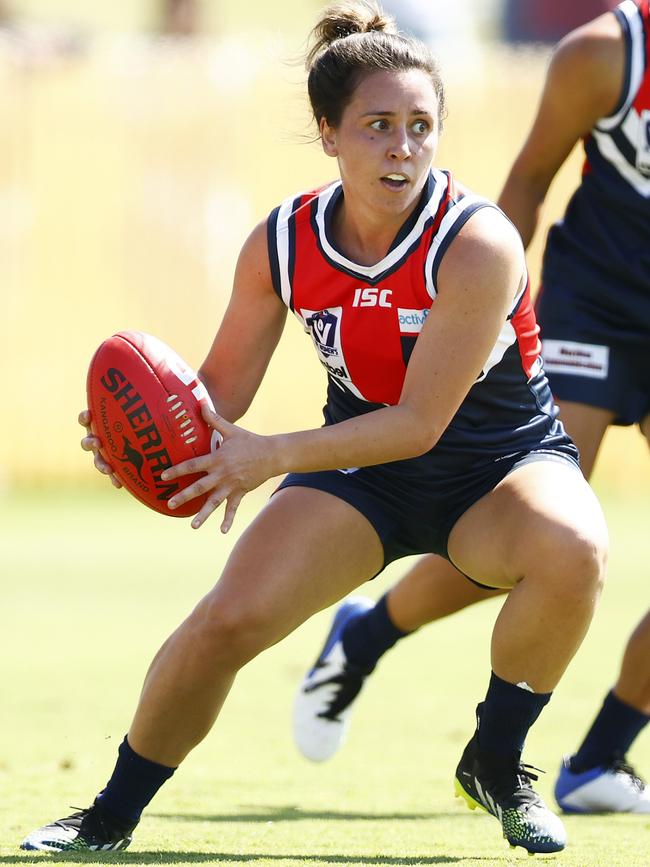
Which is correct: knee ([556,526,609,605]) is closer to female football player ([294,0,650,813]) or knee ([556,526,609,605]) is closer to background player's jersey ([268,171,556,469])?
background player's jersey ([268,171,556,469])

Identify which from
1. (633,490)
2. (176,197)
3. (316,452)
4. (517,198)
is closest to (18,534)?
(176,197)

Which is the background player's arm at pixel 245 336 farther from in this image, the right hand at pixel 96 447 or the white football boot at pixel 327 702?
the white football boot at pixel 327 702

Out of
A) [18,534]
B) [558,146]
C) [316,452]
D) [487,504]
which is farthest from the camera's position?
[18,534]

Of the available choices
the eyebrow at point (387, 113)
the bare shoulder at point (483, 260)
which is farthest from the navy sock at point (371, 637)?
the eyebrow at point (387, 113)

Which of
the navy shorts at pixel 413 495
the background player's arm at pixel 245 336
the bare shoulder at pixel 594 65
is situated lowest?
the navy shorts at pixel 413 495

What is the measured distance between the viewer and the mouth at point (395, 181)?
130 inches

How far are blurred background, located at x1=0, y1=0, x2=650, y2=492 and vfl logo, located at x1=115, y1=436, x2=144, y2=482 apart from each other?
8130mm

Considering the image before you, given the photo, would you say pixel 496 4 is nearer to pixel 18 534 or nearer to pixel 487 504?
pixel 18 534

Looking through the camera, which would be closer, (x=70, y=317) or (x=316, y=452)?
(x=316, y=452)

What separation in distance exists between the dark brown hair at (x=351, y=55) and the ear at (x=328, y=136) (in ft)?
0.05

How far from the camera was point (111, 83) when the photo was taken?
11.9 meters

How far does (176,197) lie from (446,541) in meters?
8.85

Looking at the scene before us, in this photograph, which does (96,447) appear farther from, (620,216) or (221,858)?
(620,216)

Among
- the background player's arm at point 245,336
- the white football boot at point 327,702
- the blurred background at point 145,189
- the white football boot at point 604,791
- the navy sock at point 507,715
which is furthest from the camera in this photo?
the blurred background at point 145,189
